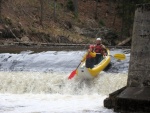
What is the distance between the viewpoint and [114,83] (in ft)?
42.1

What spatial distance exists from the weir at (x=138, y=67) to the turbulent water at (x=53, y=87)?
575 millimetres

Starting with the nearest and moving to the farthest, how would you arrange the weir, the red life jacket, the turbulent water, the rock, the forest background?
the weir → the turbulent water → the red life jacket → the rock → the forest background

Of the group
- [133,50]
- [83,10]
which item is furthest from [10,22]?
[133,50]

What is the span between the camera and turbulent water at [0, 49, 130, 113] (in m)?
9.88

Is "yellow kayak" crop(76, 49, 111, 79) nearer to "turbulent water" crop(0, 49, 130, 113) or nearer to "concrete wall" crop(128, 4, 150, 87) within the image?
"turbulent water" crop(0, 49, 130, 113)

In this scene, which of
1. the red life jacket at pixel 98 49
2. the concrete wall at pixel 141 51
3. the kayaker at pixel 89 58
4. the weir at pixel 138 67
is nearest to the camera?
the weir at pixel 138 67

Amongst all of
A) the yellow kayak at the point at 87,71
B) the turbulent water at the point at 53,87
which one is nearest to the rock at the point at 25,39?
the turbulent water at the point at 53,87

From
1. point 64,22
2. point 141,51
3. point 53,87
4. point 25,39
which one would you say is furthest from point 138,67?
point 64,22

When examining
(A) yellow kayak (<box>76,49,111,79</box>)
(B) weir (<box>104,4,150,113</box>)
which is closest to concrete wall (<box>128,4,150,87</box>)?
(B) weir (<box>104,4,150,113</box>)

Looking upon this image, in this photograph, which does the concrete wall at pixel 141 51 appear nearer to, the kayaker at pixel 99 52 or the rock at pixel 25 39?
the kayaker at pixel 99 52

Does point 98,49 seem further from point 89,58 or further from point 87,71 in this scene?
point 87,71

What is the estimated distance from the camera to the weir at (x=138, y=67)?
8.70 meters

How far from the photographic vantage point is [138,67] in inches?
354

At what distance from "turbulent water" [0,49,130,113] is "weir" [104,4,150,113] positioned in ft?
1.89
